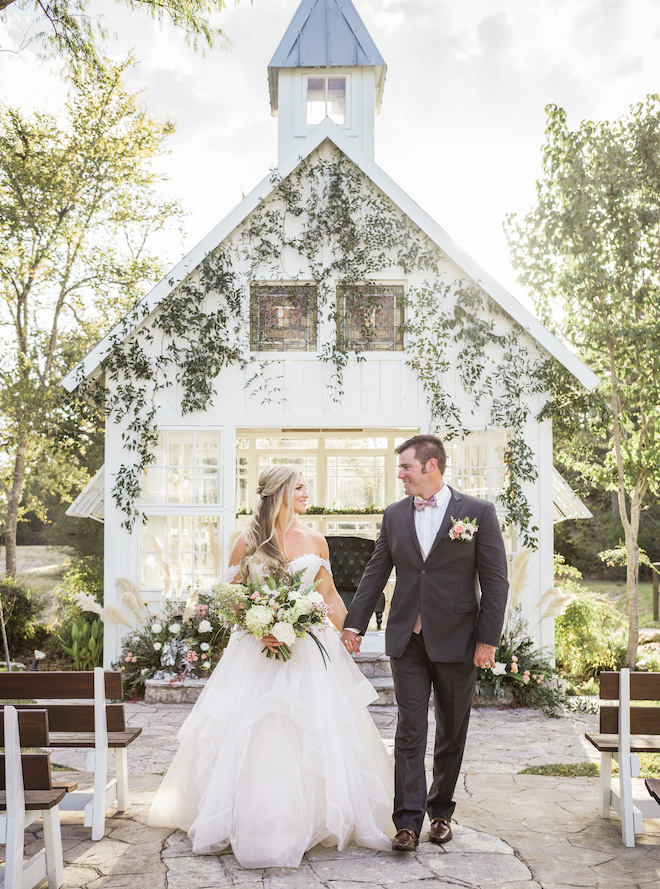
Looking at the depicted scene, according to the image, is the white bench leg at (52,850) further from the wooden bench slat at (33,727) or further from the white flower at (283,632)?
the white flower at (283,632)

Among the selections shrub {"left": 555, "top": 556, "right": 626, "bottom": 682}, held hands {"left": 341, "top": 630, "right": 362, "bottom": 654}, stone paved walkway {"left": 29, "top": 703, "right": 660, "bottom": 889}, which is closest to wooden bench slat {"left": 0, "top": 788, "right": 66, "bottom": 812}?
stone paved walkway {"left": 29, "top": 703, "right": 660, "bottom": 889}

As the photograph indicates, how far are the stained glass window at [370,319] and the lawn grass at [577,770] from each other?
4.86 meters

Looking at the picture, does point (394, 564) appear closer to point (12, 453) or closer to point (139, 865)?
point (139, 865)

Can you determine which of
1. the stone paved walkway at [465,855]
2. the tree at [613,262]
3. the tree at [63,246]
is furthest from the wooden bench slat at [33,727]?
the tree at [63,246]

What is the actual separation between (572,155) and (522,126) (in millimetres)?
1438

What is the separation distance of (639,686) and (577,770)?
197 centimetres

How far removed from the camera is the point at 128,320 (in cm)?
934

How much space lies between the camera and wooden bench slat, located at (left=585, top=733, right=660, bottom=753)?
4.62 metres

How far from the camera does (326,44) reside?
13391 millimetres

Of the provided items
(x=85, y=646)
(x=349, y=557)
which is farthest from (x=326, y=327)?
(x=85, y=646)

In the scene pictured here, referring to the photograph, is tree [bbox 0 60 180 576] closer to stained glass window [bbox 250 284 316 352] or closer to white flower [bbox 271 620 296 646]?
stained glass window [bbox 250 284 316 352]

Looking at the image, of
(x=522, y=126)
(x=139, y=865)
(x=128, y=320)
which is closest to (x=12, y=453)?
(x=128, y=320)

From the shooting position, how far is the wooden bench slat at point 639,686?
454 cm

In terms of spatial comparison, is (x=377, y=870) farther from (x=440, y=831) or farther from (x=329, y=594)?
(x=329, y=594)
